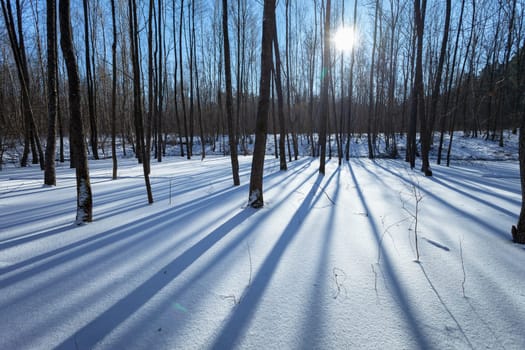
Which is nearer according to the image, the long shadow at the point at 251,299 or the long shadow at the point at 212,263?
the long shadow at the point at 251,299

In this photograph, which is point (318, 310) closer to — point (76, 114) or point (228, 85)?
point (76, 114)

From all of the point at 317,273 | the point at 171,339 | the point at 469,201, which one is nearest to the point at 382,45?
the point at 469,201

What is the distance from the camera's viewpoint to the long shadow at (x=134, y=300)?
1243 millimetres

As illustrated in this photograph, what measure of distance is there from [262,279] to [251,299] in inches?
9.9

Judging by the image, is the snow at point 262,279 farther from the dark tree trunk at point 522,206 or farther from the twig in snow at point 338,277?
the dark tree trunk at point 522,206

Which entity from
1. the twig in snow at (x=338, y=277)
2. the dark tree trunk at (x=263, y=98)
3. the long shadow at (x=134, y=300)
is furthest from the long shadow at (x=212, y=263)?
the twig in snow at (x=338, y=277)

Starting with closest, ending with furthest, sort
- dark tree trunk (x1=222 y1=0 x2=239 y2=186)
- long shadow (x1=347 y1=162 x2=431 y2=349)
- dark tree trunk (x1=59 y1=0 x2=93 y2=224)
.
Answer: long shadow (x1=347 y1=162 x2=431 y2=349), dark tree trunk (x1=59 y1=0 x2=93 y2=224), dark tree trunk (x1=222 y1=0 x2=239 y2=186)

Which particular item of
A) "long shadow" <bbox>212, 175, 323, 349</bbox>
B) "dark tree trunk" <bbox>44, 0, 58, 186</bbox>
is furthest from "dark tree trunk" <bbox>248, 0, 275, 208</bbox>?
"dark tree trunk" <bbox>44, 0, 58, 186</bbox>

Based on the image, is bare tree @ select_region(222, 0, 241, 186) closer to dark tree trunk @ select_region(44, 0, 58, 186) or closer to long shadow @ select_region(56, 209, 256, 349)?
long shadow @ select_region(56, 209, 256, 349)

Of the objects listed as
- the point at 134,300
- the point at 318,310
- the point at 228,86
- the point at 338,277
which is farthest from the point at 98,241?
the point at 228,86

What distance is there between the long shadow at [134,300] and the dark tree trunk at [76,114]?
6.22ft

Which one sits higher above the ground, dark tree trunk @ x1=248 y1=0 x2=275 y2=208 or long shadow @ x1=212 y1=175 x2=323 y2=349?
dark tree trunk @ x1=248 y1=0 x2=275 y2=208

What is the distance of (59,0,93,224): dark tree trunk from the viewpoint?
2807 mm

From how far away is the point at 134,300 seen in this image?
1561 mm
